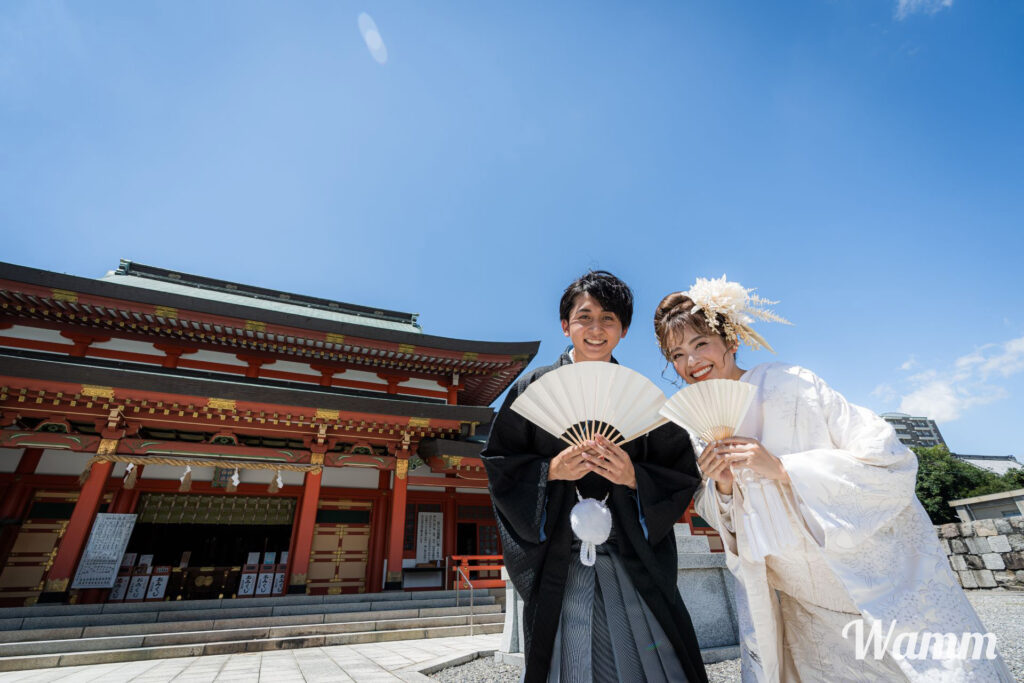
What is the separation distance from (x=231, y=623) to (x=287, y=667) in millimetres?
2540

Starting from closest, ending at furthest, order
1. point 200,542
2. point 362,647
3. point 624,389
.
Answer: point 624,389, point 362,647, point 200,542

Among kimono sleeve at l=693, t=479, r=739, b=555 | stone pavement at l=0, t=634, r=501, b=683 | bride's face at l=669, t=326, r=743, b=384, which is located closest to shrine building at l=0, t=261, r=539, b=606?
stone pavement at l=0, t=634, r=501, b=683

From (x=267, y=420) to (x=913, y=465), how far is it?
9005 millimetres

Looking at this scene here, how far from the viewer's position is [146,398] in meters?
7.21

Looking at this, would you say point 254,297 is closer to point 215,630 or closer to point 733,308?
point 215,630

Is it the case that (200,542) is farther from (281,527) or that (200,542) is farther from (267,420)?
(267,420)

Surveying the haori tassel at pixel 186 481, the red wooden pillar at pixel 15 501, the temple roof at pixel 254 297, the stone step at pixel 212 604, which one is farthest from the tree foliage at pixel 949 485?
the red wooden pillar at pixel 15 501

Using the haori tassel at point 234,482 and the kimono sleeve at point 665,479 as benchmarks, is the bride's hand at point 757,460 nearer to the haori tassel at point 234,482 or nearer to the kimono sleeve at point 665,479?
the kimono sleeve at point 665,479

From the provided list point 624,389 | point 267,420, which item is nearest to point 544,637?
point 624,389

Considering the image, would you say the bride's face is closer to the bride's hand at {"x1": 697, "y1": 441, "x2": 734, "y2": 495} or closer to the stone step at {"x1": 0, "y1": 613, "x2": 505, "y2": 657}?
the bride's hand at {"x1": 697, "y1": 441, "x2": 734, "y2": 495}

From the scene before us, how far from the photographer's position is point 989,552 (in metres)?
6.93

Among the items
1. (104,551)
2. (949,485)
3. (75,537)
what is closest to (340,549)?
(104,551)

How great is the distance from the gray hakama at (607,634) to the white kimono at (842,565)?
0.97 feet

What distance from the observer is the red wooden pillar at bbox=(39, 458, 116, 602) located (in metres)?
6.32
